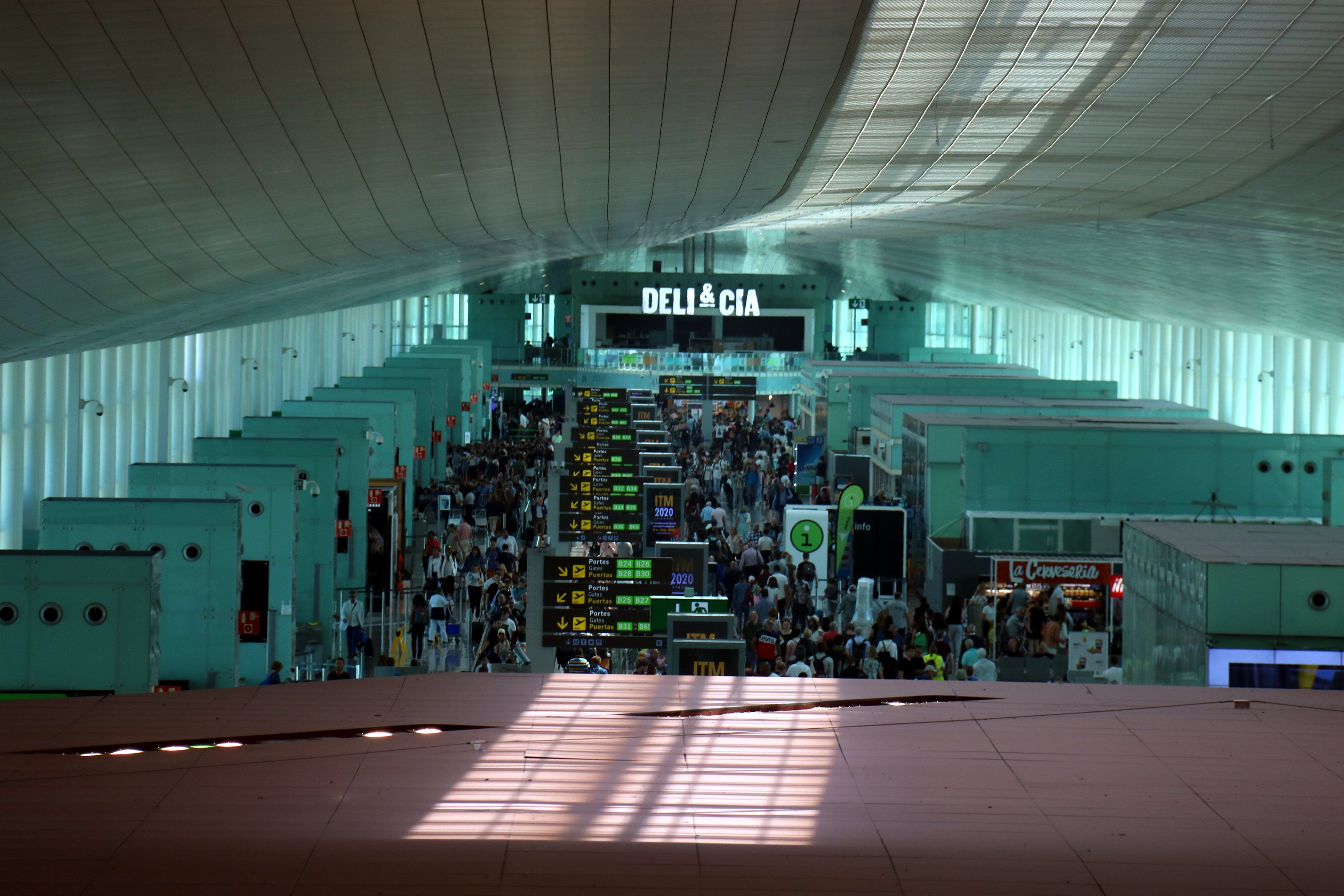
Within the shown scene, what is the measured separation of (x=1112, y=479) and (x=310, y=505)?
→ 12.0m

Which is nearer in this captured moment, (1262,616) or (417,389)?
(1262,616)

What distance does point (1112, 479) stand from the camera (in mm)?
22000

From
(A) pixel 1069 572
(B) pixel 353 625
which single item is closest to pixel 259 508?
(B) pixel 353 625

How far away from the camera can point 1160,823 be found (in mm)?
6746

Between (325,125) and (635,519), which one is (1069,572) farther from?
(325,125)

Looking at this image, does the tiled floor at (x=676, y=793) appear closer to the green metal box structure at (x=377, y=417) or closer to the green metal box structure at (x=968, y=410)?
the green metal box structure at (x=377, y=417)

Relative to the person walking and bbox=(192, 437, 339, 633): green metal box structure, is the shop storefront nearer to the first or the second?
the person walking

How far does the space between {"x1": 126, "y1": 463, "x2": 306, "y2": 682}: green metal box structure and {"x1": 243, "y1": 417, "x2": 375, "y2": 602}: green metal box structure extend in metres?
4.26

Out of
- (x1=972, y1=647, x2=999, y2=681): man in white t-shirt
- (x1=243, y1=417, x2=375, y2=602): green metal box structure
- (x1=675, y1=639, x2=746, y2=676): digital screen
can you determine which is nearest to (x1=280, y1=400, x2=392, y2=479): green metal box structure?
(x1=243, y1=417, x2=375, y2=602): green metal box structure

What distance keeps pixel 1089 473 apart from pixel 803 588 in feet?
17.3

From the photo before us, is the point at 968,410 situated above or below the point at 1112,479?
above

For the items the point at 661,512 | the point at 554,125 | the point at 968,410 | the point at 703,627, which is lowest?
the point at 703,627

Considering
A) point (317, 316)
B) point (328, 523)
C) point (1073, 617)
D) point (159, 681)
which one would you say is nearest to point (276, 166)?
point (159, 681)

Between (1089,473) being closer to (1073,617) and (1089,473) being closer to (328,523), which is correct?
(1073,617)
